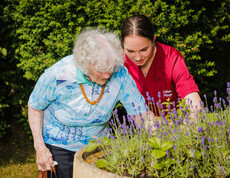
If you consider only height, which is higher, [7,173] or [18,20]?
[18,20]

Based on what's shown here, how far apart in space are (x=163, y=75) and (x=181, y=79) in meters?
0.23

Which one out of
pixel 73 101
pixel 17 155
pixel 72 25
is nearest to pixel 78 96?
pixel 73 101

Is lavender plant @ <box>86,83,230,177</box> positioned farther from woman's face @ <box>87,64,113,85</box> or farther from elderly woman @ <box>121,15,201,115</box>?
elderly woman @ <box>121,15,201,115</box>

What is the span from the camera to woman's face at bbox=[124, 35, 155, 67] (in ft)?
8.35

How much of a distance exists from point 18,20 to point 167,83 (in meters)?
2.87

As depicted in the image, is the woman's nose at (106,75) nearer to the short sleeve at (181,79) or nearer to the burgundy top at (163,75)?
the burgundy top at (163,75)

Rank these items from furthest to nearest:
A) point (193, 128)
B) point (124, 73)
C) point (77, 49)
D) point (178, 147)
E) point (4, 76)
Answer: point (4, 76) → point (124, 73) → point (77, 49) → point (193, 128) → point (178, 147)

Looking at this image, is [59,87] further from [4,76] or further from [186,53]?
[4,76]

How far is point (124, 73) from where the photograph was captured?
2.39 meters

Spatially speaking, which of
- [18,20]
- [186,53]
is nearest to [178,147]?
[186,53]

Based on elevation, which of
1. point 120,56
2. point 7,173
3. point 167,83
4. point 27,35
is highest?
point 27,35

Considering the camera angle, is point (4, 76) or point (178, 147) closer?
point (178, 147)

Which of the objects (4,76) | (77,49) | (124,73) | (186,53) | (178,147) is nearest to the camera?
(178,147)

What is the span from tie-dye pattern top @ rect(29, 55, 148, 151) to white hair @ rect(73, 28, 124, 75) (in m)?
0.14
